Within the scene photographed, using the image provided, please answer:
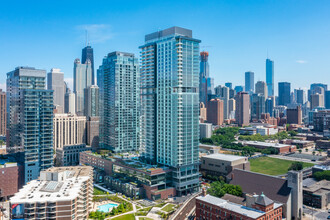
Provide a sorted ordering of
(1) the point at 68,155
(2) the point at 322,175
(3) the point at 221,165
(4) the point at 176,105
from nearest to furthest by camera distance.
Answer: (4) the point at 176,105
(2) the point at 322,175
(3) the point at 221,165
(1) the point at 68,155

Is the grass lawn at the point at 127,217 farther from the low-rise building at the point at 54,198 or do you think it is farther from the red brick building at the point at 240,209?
the red brick building at the point at 240,209

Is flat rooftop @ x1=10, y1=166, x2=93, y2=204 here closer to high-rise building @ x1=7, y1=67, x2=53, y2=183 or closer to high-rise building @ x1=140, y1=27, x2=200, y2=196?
high-rise building @ x1=7, y1=67, x2=53, y2=183

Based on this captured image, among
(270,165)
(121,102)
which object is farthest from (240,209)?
(121,102)

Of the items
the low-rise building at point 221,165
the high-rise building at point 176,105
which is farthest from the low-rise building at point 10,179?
the low-rise building at point 221,165

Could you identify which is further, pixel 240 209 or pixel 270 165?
pixel 270 165

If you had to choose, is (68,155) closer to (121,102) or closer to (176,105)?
(121,102)

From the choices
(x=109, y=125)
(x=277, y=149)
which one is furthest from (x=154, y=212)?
(x=277, y=149)
